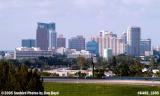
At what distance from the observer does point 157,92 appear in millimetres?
45938

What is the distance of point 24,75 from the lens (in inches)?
1345

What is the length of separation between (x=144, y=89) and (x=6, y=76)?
18.1 meters

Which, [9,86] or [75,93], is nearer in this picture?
[9,86]

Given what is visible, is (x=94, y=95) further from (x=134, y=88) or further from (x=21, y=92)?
(x=21, y=92)

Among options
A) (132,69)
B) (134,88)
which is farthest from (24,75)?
(132,69)

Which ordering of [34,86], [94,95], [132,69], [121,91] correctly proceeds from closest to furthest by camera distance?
[34,86]
[94,95]
[121,91]
[132,69]

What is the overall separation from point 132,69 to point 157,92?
52076 mm

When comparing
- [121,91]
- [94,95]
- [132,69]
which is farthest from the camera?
[132,69]

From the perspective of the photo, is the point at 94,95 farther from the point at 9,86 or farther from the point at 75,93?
the point at 9,86

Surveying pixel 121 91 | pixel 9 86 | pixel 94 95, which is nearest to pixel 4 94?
Result: pixel 9 86

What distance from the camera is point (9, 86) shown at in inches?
1356

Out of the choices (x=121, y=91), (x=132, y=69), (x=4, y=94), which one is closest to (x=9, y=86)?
(x=4, y=94)

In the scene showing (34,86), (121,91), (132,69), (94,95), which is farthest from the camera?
(132,69)

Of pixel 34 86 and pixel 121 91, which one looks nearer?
pixel 34 86
